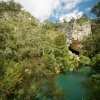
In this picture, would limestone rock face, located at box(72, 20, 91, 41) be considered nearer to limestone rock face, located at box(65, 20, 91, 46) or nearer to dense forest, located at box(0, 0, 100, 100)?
limestone rock face, located at box(65, 20, 91, 46)

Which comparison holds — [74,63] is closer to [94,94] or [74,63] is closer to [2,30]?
[2,30]

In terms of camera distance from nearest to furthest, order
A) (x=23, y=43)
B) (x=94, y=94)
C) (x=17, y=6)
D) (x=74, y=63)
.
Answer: (x=94, y=94) → (x=23, y=43) → (x=74, y=63) → (x=17, y=6)

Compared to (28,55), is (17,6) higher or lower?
higher

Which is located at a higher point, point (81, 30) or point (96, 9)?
point (96, 9)

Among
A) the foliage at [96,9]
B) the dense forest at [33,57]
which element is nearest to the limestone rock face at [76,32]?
the dense forest at [33,57]

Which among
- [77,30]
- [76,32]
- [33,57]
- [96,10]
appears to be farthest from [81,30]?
[33,57]

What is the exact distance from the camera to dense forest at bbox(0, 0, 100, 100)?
52.5 feet

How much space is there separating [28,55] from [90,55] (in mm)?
24629

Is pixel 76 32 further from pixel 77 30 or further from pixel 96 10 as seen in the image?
pixel 96 10

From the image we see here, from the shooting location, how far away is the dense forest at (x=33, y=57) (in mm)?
15997

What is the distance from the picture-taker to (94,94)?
1288cm

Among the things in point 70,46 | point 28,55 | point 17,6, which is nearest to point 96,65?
point 28,55

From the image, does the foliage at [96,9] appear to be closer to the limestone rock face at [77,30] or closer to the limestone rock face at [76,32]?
the limestone rock face at [76,32]

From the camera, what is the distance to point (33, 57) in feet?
112
